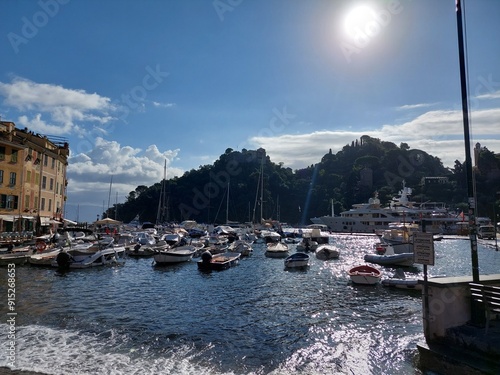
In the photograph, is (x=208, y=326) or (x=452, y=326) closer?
(x=452, y=326)

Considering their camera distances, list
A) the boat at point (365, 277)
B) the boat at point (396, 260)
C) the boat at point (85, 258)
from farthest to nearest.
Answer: the boat at point (396, 260) < the boat at point (85, 258) < the boat at point (365, 277)

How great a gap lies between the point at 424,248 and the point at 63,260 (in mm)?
30750

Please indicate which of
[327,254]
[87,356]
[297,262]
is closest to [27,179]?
[297,262]

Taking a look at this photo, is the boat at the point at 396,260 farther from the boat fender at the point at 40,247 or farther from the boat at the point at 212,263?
the boat fender at the point at 40,247

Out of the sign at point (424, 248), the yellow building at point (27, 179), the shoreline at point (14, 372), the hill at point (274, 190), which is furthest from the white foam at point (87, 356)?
the hill at point (274, 190)

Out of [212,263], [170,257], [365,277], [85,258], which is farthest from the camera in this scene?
Answer: [170,257]

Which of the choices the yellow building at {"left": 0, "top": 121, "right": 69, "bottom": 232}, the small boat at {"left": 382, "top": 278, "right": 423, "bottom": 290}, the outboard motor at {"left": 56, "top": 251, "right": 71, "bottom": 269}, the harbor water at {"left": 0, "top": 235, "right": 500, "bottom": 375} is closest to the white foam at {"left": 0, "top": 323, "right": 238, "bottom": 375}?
the harbor water at {"left": 0, "top": 235, "right": 500, "bottom": 375}

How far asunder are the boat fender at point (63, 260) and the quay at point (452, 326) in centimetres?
3038

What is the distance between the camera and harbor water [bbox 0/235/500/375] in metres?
10.8

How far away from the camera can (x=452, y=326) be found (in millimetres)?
9773

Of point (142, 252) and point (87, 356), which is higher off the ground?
point (87, 356)

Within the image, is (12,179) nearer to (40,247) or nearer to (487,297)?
(40,247)

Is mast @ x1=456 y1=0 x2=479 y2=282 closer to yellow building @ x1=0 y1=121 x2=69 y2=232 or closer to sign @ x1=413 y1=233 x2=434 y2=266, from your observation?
sign @ x1=413 y1=233 x2=434 y2=266

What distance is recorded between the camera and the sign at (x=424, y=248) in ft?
33.2
